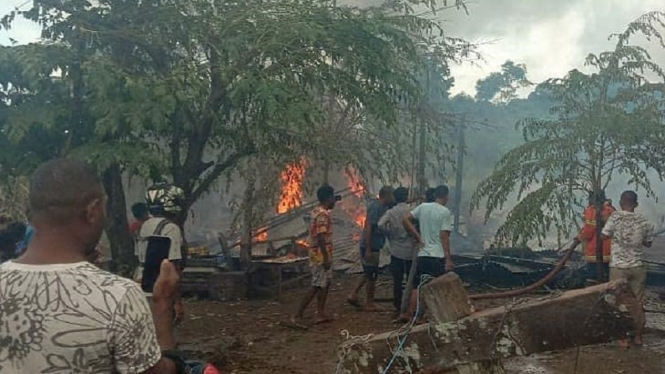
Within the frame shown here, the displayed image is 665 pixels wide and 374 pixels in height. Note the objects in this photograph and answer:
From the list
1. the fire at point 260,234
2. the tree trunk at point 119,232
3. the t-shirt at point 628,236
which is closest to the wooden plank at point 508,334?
the t-shirt at point 628,236

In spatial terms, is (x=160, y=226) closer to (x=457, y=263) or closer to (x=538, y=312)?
(x=538, y=312)

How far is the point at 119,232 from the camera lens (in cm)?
995

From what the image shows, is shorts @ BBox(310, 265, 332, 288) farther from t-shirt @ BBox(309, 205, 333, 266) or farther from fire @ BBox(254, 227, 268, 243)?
fire @ BBox(254, 227, 268, 243)

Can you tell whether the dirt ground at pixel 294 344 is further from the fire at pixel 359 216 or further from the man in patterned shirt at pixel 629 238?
the fire at pixel 359 216

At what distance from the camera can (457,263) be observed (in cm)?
1308

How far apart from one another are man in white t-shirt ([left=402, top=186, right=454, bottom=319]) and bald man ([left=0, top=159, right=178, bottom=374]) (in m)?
6.88

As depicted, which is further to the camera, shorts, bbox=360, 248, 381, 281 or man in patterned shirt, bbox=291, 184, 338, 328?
shorts, bbox=360, 248, 381, 281

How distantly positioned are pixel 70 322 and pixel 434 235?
7.11m

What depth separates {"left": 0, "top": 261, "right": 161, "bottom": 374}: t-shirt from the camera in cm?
191

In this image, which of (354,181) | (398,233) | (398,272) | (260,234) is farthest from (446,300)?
(260,234)

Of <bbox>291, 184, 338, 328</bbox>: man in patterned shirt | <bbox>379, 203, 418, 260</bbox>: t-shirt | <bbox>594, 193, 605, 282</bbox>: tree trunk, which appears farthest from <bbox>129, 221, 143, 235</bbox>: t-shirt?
<bbox>594, 193, 605, 282</bbox>: tree trunk

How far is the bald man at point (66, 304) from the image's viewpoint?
1.91m

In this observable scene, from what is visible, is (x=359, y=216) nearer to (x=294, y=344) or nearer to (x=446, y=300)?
(x=294, y=344)

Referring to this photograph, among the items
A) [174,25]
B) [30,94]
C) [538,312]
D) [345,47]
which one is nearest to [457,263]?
[345,47]
